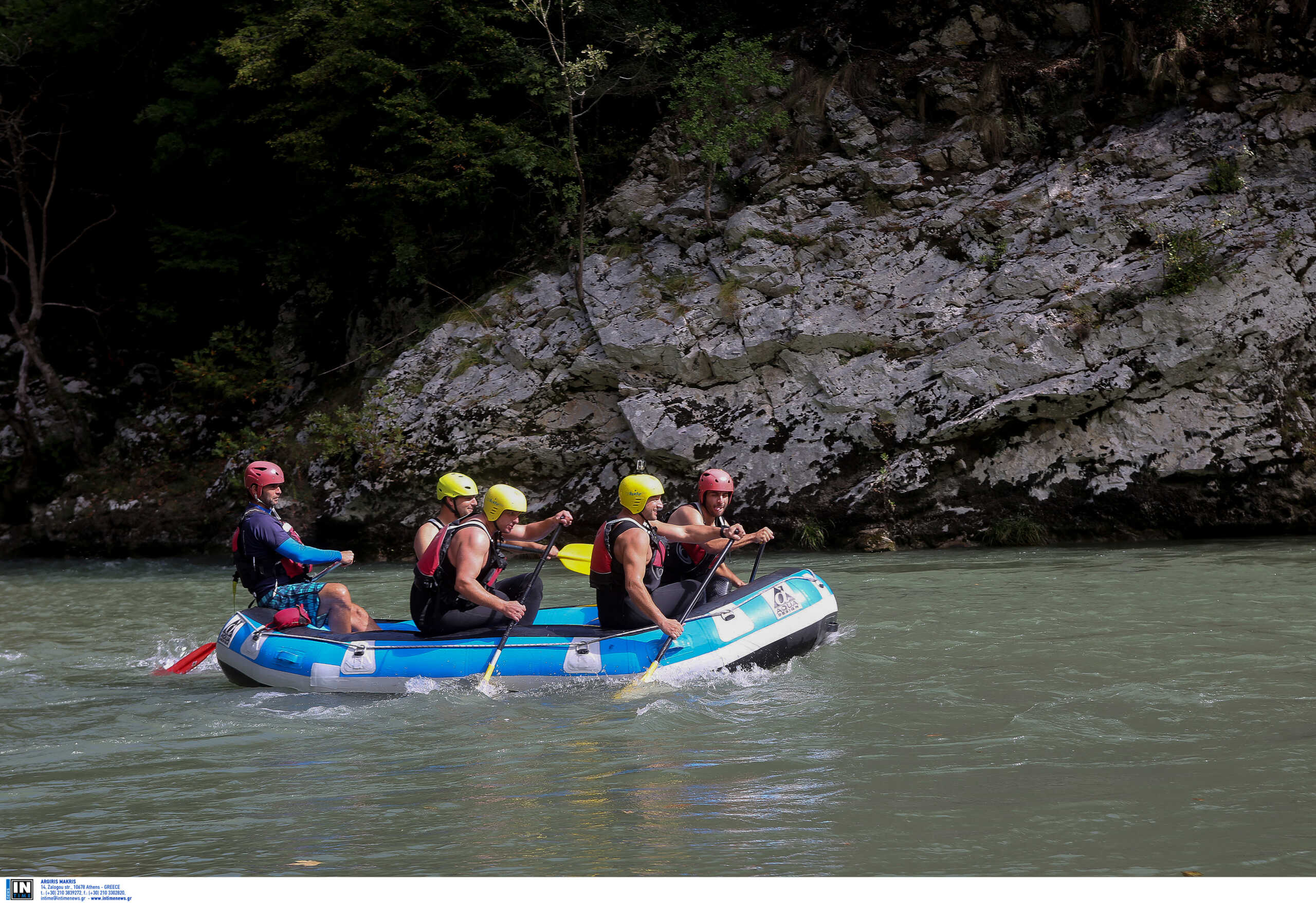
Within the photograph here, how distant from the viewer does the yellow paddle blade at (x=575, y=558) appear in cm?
792

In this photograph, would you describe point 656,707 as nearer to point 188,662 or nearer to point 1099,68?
point 188,662

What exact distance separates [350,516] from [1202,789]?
12.1 meters

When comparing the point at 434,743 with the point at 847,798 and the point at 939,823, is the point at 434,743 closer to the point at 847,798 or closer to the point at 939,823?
the point at 847,798

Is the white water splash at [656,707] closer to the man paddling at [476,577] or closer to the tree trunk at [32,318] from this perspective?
the man paddling at [476,577]

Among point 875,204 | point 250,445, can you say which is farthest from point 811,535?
point 250,445

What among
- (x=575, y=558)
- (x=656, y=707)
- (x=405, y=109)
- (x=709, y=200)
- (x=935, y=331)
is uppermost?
(x=405, y=109)

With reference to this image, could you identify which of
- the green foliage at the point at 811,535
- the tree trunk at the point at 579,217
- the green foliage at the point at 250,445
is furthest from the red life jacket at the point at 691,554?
the green foliage at the point at 250,445

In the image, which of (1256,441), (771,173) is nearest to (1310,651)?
(1256,441)

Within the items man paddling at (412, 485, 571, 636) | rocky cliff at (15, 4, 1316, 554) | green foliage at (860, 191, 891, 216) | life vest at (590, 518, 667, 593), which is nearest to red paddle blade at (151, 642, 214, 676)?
man paddling at (412, 485, 571, 636)

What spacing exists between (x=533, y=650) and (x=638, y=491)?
1.16m

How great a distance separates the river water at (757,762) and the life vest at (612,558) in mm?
810

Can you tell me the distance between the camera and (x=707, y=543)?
283 inches

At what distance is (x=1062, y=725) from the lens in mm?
5184
